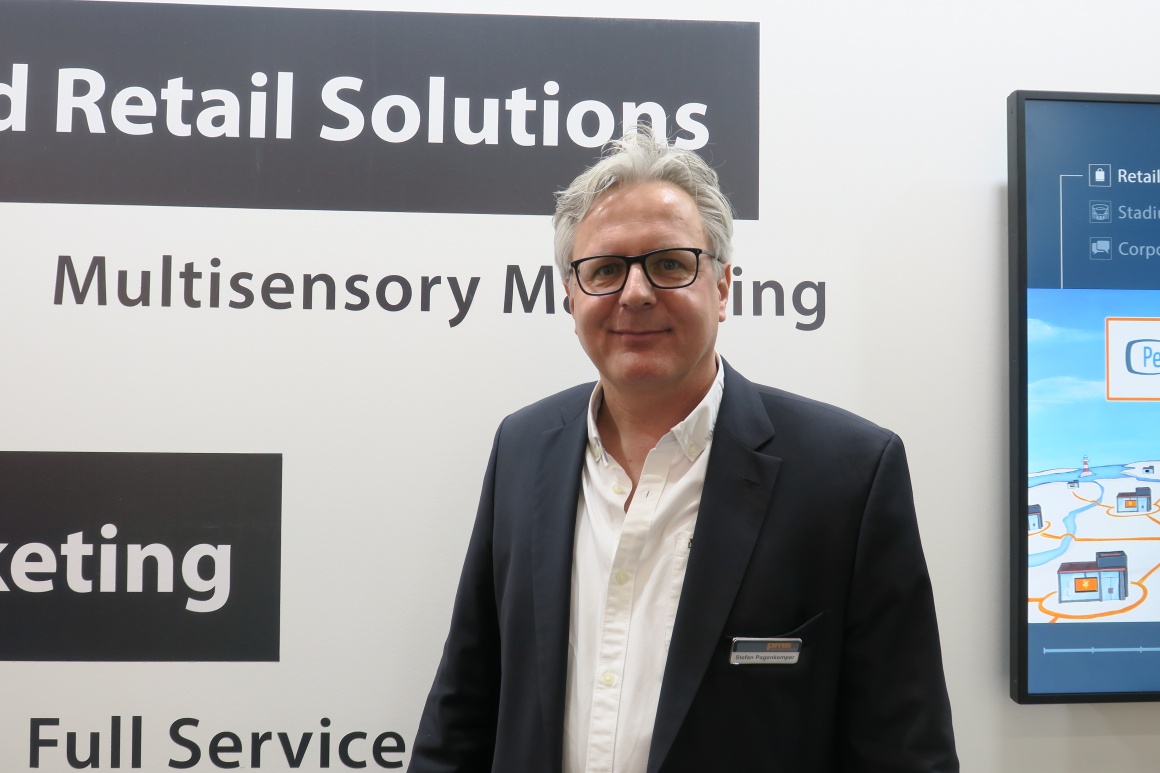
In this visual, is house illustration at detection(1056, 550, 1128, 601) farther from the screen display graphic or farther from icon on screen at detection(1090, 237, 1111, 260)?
icon on screen at detection(1090, 237, 1111, 260)

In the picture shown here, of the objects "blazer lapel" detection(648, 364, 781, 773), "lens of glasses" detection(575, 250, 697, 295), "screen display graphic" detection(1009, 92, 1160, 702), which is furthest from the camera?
"screen display graphic" detection(1009, 92, 1160, 702)

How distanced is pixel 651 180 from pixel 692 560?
0.63 m

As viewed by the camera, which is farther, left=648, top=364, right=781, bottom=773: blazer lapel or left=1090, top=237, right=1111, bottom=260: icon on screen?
left=1090, top=237, right=1111, bottom=260: icon on screen

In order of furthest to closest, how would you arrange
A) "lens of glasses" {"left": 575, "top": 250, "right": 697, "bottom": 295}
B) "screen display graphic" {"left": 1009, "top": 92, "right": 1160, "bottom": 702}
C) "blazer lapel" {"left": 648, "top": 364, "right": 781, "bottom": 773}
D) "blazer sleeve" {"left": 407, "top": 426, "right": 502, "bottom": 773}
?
"screen display graphic" {"left": 1009, "top": 92, "right": 1160, "bottom": 702} < "blazer sleeve" {"left": 407, "top": 426, "right": 502, "bottom": 773} < "lens of glasses" {"left": 575, "top": 250, "right": 697, "bottom": 295} < "blazer lapel" {"left": 648, "top": 364, "right": 781, "bottom": 773}

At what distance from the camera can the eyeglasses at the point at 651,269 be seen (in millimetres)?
1383

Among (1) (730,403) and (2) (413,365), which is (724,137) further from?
(2) (413,365)

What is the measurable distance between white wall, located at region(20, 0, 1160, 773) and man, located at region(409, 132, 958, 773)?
0.42 meters

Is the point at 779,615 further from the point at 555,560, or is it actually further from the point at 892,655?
the point at 555,560

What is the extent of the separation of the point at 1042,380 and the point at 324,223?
159 cm

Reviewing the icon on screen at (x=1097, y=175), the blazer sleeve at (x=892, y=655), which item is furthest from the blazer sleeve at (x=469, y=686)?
the icon on screen at (x=1097, y=175)

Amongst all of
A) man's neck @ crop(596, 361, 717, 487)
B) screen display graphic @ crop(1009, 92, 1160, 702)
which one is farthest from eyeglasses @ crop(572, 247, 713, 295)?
screen display graphic @ crop(1009, 92, 1160, 702)

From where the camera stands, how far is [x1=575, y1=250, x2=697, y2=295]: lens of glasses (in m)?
1.39

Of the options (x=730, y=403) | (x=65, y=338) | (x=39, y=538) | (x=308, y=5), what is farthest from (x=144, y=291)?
(x=730, y=403)

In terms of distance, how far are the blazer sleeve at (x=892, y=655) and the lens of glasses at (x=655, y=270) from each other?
0.46 m
